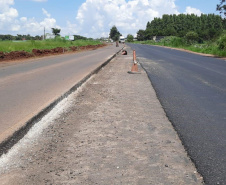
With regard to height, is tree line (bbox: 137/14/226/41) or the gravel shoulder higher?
tree line (bbox: 137/14/226/41)

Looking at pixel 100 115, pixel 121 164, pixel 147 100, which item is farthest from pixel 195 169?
pixel 147 100

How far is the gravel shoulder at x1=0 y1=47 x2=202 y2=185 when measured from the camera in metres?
3.04

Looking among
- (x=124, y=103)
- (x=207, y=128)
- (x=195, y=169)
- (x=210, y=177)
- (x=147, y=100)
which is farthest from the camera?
(x=147, y=100)

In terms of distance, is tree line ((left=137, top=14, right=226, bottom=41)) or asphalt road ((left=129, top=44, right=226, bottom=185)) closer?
asphalt road ((left=129, top=44, right=226, bottom=185))

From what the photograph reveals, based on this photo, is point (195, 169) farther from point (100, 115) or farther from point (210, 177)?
point (100, 115)

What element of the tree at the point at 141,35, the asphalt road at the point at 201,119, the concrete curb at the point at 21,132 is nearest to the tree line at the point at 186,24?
the tree at the point at 141,35

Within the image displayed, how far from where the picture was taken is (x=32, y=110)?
18.2 ft

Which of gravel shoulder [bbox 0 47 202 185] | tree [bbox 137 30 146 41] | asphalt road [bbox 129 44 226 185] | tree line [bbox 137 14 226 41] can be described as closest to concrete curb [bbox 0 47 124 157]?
gravel shoulder [bbox 0 47 202 185]

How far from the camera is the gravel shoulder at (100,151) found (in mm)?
3039

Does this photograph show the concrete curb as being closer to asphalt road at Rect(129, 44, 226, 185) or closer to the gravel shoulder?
the gravel shoulder

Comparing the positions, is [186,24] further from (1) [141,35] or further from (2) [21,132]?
(2) [21,132]

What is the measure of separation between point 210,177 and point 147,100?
4.11 meters

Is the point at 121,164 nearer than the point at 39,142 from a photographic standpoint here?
Yes

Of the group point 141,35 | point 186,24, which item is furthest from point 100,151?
point 141,35
